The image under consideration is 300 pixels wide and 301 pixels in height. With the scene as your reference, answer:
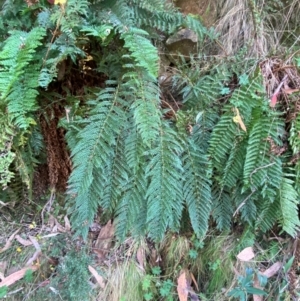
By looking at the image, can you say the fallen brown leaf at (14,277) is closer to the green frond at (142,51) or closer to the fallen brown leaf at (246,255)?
the fallen brown leaf at (246,255)

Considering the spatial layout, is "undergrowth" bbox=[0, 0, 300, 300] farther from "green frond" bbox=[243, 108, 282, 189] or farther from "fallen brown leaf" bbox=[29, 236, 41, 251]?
"fallen brown leaf" bbox=[29, 236, 41, 251]

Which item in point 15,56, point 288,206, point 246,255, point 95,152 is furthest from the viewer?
point 246,255

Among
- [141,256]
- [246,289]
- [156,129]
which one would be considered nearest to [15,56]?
[156,129]

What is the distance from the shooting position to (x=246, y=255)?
1.79 m

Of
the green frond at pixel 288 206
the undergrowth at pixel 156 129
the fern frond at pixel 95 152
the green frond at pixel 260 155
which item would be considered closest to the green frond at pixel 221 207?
the undergrowth at pixel 156 129

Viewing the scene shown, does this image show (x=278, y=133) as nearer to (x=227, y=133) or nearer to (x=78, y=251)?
(x=227, y=133)

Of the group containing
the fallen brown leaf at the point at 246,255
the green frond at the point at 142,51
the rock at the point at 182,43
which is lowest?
the fallen brown leaf at the point at 246,255

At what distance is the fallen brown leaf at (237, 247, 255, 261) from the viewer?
1783 millimetres

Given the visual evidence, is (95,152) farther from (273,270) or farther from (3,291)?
(273,270)

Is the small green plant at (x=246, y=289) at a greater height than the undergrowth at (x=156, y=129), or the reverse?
the undergrowth at (x=156, y=129)

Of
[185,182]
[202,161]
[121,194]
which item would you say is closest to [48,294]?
[121,194]

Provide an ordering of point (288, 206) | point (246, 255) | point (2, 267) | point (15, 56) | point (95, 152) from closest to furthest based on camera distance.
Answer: point (15, 56) < point (95, 152) < point (288, 206) < point (246, 255) < point (2, 267)

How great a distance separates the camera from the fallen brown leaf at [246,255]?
1.78 m

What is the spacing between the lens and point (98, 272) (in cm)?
183
